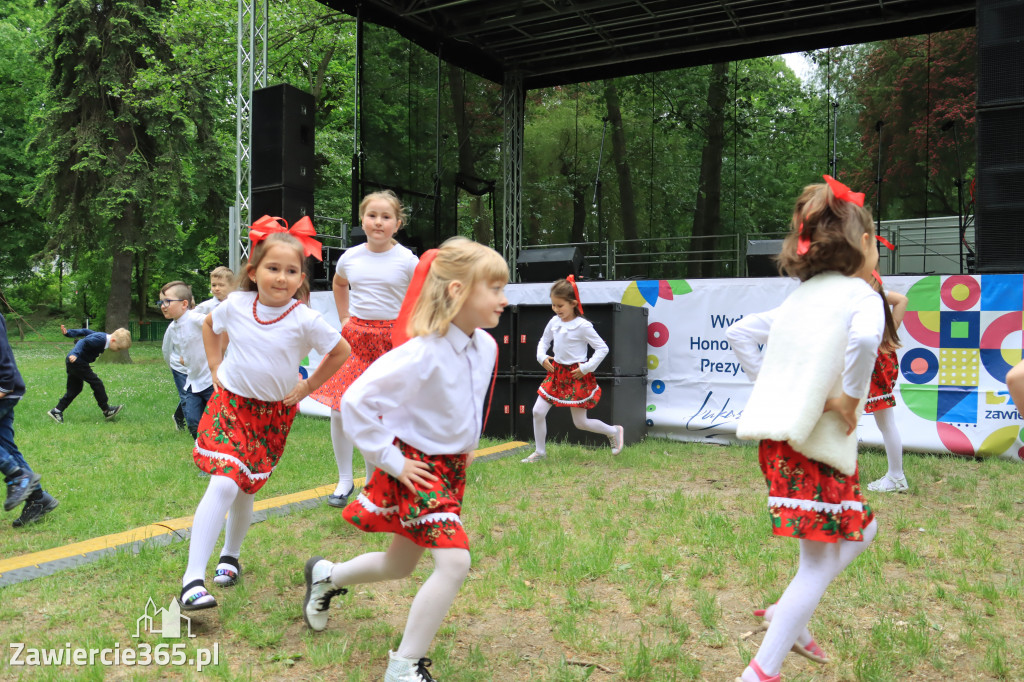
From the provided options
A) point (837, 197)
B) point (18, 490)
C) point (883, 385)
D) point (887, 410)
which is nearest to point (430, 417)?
point (837, 197)

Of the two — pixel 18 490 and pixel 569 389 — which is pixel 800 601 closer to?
pixel 18 490

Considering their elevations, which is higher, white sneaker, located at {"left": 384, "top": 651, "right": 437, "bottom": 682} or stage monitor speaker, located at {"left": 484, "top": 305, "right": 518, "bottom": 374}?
stage monitor speaker, located at {"left": 484, "top": 305, "right": 518, "bottom": 374}

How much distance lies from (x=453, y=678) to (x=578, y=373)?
4563 millimetres

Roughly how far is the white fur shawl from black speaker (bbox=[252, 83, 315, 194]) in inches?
357

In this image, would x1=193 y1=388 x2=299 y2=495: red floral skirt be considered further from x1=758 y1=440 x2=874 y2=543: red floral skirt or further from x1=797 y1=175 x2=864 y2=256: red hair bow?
x1=797 y1=175 x2=864 y2=256: red hair bow

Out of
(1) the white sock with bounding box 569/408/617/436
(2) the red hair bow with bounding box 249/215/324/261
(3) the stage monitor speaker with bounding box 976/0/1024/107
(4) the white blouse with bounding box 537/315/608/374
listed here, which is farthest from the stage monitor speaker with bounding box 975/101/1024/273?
(2) the red hair bow with bounding box 249/215/324/261

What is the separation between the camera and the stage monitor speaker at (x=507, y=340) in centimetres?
817

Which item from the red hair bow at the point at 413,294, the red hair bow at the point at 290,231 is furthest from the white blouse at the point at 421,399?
the red hair bow at the point at 290,231

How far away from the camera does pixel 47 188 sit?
69.5 feet

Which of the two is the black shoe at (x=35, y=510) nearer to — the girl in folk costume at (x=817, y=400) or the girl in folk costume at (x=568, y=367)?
the girl in folk costume at (x=568, y=367)

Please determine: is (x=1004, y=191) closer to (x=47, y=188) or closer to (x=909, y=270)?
(x=909, y=270)

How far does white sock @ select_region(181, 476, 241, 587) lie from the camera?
9.86ft

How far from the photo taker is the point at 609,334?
770 centimetres

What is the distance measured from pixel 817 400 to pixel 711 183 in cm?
1337
